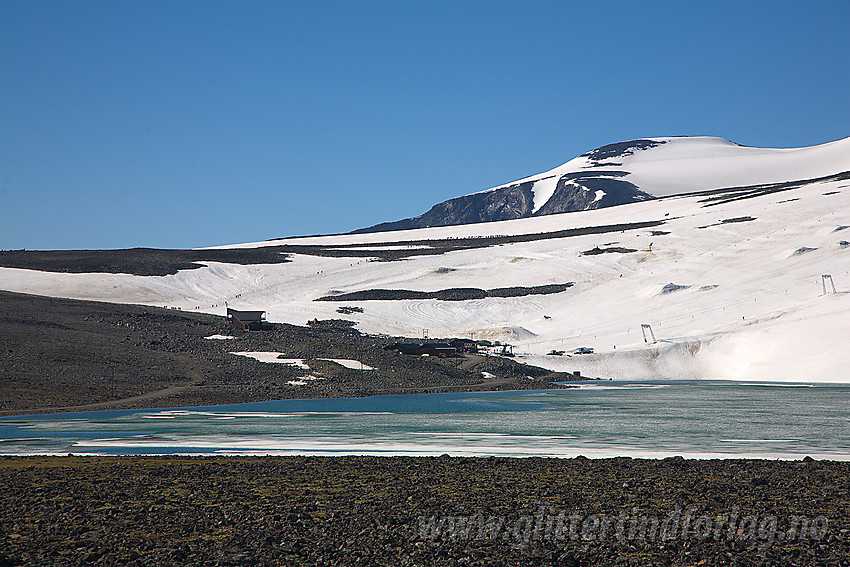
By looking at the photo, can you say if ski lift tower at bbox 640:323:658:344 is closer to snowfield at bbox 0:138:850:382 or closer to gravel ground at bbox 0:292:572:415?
snowfield at bbox 0:138:850:382

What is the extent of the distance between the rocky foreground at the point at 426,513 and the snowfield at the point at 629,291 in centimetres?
5399

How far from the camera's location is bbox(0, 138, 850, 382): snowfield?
75.8 meters

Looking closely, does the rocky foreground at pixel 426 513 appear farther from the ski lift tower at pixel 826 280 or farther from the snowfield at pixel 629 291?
the ski lift tower at pixel 826 280

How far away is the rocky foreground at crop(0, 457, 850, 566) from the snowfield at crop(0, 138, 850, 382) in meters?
54.0

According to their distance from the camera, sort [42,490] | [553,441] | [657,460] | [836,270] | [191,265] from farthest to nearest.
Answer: [191,265] → [836,270] → [553,441] → [657,460] → [42,490]

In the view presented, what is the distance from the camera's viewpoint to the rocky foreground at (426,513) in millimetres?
13016

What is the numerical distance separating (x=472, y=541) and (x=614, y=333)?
74755 millimetres

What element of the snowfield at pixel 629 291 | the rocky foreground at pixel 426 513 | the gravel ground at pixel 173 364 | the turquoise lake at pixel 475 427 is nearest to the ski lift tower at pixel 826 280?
the snowfield at pixel 629 291

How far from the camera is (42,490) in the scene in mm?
17859

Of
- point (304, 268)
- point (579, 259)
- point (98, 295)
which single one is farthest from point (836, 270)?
point (98, 295)

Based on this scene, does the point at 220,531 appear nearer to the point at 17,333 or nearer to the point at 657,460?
the point at 657,460

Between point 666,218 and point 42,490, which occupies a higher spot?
point 666,218

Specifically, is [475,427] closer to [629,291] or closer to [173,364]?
[173,364]

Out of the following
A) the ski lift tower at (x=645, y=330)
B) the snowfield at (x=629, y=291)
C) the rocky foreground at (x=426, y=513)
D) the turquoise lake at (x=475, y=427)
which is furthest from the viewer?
the ski lift tower at (x=645, y=330)
